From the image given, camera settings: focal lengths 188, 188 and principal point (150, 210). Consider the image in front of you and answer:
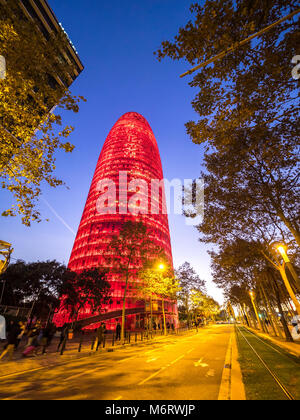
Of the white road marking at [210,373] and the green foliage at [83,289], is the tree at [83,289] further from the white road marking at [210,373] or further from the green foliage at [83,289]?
the white road marking at [210,373]

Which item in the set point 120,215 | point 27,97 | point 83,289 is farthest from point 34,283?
point 120,215

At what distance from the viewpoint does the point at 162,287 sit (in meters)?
30.5

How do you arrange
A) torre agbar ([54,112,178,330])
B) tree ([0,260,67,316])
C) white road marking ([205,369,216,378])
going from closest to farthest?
white road marking ([205,369,216,378]) < tree ([0,260,67,316]) < torre agbar ([54,112,178,330])

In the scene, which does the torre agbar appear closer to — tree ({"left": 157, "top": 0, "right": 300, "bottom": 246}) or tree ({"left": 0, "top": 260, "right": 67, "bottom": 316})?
tree ({"left": 0, "top": 260, "right": 67, "bottom": 316})

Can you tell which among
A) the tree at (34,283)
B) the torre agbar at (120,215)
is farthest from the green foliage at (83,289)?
the torre agbar at (120,215)

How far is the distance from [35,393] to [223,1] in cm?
1175

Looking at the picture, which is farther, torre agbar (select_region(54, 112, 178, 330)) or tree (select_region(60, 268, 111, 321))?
torre agbar (select_region(54, 112, 178, 330))

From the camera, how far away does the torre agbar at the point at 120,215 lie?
48406 mm

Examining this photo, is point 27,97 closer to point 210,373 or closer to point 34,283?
point 210,373

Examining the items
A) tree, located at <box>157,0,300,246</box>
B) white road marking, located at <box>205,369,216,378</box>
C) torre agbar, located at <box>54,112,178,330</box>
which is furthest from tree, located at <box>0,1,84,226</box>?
torre agbar, located at <box>54,112,178,330</box>

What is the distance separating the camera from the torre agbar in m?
48.4
